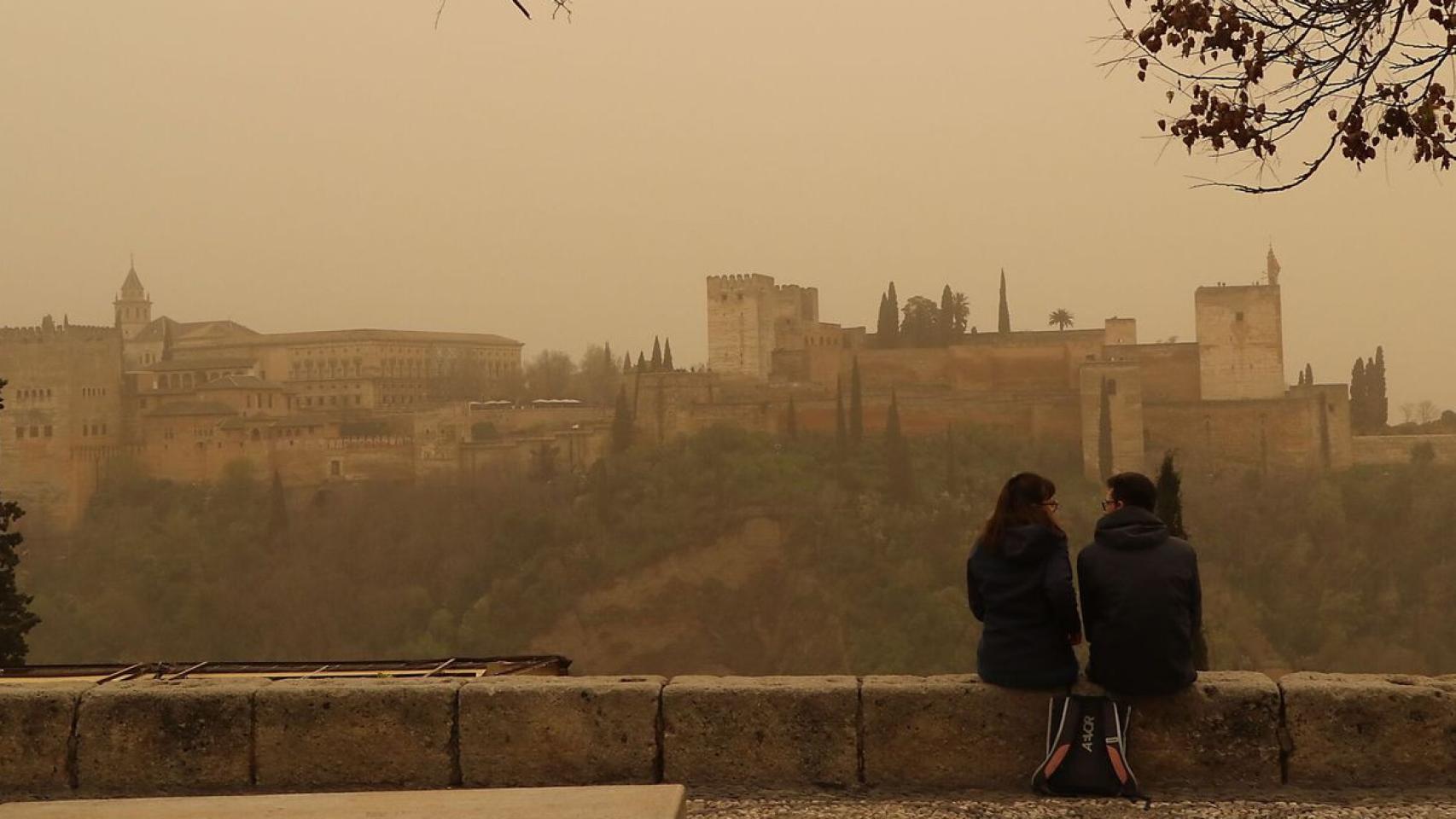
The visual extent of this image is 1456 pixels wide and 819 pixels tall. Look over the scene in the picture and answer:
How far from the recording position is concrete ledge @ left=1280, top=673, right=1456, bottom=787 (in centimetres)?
472

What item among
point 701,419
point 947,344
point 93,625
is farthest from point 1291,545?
point 93,625

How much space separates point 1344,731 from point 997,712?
1072 millimetres

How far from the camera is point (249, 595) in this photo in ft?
167

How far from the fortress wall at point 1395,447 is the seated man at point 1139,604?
154ft

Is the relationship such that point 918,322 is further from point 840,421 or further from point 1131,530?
point 1131,530

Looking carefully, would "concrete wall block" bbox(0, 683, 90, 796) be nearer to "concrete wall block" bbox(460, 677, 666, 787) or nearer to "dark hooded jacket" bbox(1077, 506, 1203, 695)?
"concrete wall block" bbox(460, 677, 666, 787)

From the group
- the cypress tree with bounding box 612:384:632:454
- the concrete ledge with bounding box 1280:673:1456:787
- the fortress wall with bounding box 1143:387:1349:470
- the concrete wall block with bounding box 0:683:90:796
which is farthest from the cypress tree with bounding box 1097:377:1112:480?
the concrete wall block with bounding box 0:683:90:796

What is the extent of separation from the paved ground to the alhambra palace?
4522 cm

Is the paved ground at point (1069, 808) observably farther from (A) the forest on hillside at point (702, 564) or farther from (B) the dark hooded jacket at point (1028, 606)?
(A) the forest on hillside at point (702, 564)

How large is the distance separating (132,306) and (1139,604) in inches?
3799

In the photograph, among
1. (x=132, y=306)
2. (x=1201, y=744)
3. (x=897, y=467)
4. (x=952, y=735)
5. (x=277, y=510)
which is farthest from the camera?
(x=132, y=306)

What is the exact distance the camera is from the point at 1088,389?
162ft

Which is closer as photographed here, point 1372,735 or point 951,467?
point 1372,735

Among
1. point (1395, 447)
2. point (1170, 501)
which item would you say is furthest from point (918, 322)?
point (1170, 501)
